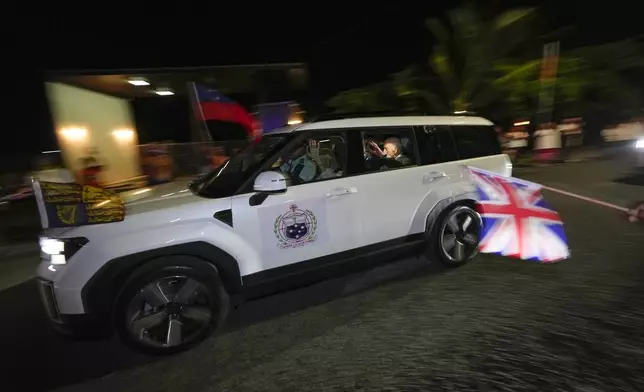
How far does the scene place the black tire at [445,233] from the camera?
484cm

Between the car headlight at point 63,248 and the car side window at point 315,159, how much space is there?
5.32 ft

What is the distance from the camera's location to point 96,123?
1467 cm

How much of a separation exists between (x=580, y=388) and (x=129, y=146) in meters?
14.5

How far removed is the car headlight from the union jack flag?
399 cm

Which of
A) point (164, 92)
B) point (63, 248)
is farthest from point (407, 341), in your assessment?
point (164, 92)

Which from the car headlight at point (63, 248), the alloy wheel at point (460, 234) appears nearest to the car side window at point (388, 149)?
the alloy wheel at point (460, 234)

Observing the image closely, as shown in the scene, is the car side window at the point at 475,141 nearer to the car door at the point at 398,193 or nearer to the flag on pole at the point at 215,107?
the car door at the point at 398,193

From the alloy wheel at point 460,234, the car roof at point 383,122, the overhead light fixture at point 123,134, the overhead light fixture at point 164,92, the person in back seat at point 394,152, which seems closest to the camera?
the car roof at point 383,122

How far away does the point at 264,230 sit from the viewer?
12.4 feet

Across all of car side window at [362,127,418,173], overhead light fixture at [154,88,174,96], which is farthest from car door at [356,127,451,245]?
overhead light fixture at [154,88,174,96]

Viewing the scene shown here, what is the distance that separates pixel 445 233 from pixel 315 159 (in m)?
1.72

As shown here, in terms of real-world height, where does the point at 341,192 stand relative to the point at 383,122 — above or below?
below

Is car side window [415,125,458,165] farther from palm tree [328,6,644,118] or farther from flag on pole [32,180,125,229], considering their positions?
palm tree [328,6,644,118]

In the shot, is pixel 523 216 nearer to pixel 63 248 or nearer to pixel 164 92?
pixel 63 248
